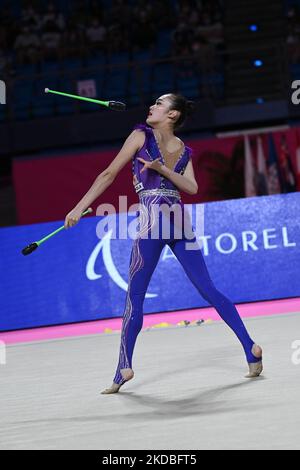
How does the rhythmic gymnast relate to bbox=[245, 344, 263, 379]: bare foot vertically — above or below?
above

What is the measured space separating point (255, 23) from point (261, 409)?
13.5 m

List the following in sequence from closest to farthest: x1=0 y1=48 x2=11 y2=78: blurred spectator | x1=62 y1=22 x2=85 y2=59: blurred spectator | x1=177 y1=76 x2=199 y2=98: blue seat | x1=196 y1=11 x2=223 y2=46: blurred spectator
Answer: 1. x1=177 y1=76 x2=199 y2=98: blue seat
2. x1=0 y1=48 x2=11 y2=78: blurred spectator
3. x1=196 y1=11 x2=223 y2=46: blurred spectator
4. x1=62 y1=22 x2=85 y2=59: blurred spectator

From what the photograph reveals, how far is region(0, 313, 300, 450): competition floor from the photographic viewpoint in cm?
411

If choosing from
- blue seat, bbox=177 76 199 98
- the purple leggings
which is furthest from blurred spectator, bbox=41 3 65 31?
the purple leggings

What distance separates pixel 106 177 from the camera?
213 inches

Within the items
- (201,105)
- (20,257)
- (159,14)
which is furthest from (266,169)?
(20,257)

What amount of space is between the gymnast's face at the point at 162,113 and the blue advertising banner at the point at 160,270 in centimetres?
445

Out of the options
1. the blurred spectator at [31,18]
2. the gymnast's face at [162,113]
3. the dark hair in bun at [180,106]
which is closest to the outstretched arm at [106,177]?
the gymnast's face at [162,113]

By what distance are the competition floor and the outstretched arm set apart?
1123 millimetres

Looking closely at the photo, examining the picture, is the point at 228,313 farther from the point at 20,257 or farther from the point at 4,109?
the point at 4,109

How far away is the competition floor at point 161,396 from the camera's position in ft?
13.5

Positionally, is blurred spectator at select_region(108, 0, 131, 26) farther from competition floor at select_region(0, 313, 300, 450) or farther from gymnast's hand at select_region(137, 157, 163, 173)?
gymnast's hand at select_region(137, 157, 163, 173)

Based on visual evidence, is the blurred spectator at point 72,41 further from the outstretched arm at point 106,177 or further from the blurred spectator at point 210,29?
the outstretched arm at point 106,177

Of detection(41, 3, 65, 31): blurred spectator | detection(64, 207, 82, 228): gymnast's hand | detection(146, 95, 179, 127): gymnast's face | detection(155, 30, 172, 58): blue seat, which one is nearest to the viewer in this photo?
detection(64, 207, 82, 228): gymnast's hand
